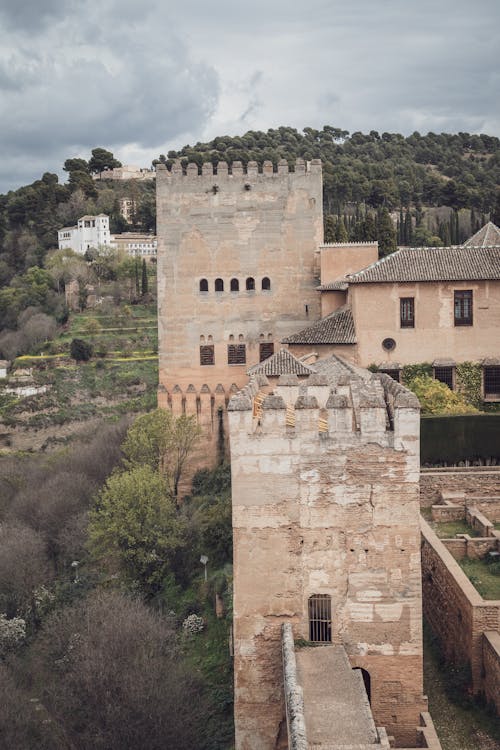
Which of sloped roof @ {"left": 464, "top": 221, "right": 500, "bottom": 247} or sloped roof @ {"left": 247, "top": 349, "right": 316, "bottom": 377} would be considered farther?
sloped roof @ {"left": 464, "top": 221, "right": 500, "bottom": 247}

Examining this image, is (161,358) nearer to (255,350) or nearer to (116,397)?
(255,350)

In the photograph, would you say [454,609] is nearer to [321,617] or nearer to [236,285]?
[321,617]

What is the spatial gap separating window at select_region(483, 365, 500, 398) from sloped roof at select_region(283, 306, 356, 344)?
422cm

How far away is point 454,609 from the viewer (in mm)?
13602

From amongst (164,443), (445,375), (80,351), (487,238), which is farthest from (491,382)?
(80,351)

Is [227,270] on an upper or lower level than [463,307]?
upper

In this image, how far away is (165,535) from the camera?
915 inches

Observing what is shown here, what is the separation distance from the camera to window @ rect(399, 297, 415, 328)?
25.7 m

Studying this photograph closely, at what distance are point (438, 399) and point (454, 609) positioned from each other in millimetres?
10570

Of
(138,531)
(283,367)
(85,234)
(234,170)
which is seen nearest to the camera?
(283,367)

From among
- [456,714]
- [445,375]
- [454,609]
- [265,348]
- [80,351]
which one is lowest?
[456,714]

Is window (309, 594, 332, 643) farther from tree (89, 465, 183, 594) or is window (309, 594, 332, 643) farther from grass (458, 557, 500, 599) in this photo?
tree (89, 465, 183, 594)

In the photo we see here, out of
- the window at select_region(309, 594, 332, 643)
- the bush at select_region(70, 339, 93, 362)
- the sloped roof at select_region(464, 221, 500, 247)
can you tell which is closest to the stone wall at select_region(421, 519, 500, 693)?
the window at select_region(309, 594, 332, 643)

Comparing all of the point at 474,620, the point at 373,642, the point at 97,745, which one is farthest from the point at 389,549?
the point at 97,745
